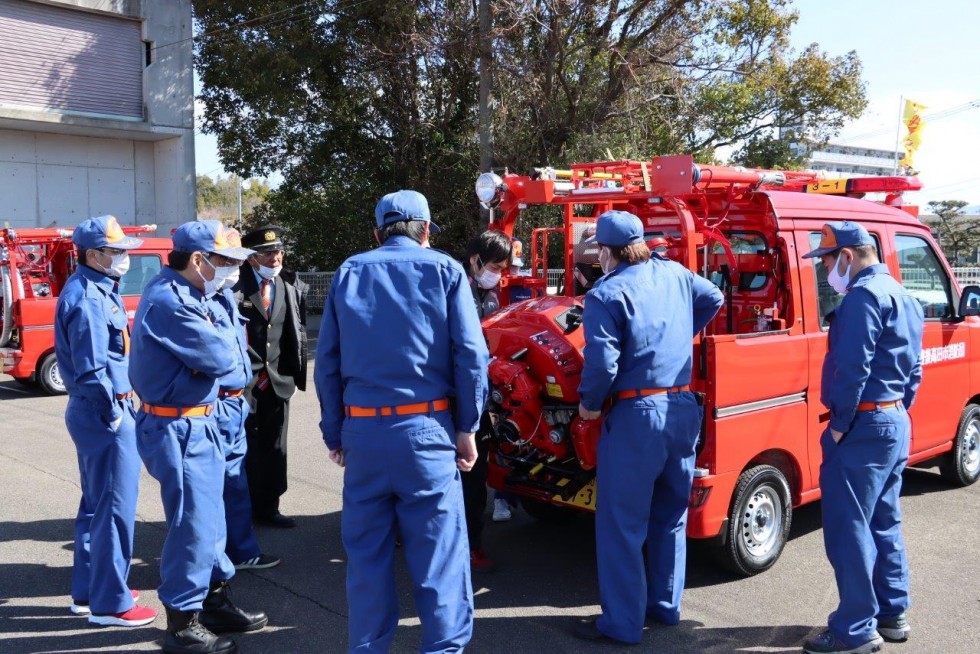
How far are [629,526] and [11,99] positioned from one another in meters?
20.6

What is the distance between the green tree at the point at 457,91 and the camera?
16938 millimetres

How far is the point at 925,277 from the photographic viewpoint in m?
6.00

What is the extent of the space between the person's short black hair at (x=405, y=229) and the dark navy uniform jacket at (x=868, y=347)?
204cm

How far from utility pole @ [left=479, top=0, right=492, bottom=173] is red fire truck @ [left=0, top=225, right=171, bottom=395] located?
6.57 meters

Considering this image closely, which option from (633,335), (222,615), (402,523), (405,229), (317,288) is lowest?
(222,615)

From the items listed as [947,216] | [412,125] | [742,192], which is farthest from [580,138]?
[947,216]

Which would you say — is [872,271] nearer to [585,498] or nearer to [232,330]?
[585,498]

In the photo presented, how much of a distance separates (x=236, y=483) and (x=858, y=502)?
3.32 metres

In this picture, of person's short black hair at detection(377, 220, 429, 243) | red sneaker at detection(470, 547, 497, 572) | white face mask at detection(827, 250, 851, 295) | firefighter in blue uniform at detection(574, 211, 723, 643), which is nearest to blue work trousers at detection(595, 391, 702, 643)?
firefighter in blue uniform at detection(574, 211, 723, 643)

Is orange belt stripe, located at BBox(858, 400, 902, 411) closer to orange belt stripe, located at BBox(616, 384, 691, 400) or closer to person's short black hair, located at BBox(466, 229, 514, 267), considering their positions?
orange belt stripe, located at BBox(616, 384, 691, 400)

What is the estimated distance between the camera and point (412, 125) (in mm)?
20844

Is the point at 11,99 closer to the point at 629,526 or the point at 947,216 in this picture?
the point at 629,526

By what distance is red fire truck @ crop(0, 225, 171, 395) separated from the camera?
1133 centimetres

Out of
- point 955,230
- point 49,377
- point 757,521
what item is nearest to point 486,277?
point 757,521
